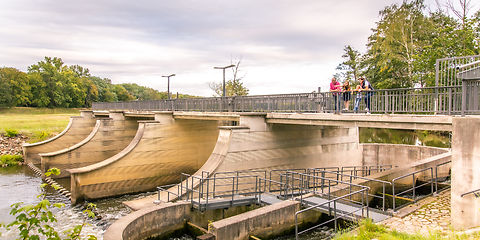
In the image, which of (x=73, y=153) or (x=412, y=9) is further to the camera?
(x=412, y=9)

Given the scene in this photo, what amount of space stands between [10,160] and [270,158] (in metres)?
25.8

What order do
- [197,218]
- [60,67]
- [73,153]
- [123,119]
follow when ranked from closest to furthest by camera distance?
[197,218]
[73,153]
[123,119]
[60,67]

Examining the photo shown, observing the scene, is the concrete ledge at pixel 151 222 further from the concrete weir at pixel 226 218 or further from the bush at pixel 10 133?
the bush at pixel 10 133

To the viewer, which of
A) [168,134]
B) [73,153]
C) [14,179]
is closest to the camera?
[168,134]

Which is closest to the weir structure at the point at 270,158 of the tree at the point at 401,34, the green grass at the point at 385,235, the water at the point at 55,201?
the water at the point at 55,201

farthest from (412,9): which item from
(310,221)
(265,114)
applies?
(310,221)

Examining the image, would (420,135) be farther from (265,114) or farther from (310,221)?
(310,221)

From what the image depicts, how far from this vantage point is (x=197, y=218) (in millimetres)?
12688

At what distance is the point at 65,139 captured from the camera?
1286 inches

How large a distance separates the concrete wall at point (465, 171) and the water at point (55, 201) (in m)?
11.4

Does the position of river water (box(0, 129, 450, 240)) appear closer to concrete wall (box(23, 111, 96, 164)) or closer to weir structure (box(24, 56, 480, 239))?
weir structure (box(24, 56, 480, 239))

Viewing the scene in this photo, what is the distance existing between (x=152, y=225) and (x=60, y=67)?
101 metres

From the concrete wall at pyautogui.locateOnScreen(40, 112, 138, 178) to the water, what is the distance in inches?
72.0

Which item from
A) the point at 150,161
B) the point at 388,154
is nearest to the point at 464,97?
the point at 150,161
